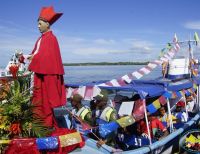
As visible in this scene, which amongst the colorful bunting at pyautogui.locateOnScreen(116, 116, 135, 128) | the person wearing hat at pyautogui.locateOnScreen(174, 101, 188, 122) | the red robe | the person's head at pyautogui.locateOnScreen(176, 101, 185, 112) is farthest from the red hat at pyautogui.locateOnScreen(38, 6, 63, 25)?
the person's head at pyautogui.locateOnScreen(176, 101, 185, 112)

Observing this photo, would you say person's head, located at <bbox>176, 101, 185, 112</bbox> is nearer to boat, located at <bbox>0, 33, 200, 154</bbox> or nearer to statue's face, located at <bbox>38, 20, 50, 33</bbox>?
boat, located at <bbox>0, 33, 200, 154</bbox>

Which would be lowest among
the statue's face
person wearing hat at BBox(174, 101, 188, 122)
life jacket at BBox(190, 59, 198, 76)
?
person wearing hat at BBox(174, 101, 188, 122)

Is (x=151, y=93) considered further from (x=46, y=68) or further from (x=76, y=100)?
(x=46, y=68)

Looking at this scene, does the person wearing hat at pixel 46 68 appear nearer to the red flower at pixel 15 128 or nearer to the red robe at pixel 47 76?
the red robe at pixel 47 76

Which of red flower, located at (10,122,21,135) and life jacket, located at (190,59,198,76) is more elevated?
life jacket, located at (190,59,198,76)

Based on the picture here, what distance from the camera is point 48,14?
228 inches

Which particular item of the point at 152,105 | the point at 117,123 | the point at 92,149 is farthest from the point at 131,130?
the point at 92,149

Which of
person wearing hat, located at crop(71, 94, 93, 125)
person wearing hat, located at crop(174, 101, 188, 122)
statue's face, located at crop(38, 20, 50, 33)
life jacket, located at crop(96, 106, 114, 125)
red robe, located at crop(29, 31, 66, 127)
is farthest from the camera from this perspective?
person wearing hat, located at crop(174, 101, 188, 122)

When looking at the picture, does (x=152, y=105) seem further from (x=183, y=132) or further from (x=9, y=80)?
(x=9, y=80)

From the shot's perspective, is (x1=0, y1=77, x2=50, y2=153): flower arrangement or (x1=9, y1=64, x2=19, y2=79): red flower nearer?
(x1=0, y1=77, x2=50, y2=153): flower arrangement

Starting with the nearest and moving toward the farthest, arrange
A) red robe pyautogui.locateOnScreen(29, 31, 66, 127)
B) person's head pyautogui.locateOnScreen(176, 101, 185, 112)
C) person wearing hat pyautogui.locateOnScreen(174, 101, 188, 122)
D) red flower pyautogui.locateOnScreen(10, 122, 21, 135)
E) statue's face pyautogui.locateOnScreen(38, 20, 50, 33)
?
1. red flower pyautogui.locateOnScreen(10, 122, 21, 135)
2. red robe pyautogui.locateOnScreen(29, 31, 66, 127)
3. statue's face pyautogui.locateOnScreen(38, 20, 50, 33)
4. person wearing hat pyautogui.locateOnScreen(174, 101, 188, 122)
5. person's head pyautogui.locateOnScreen(176, 101, 185, 112)

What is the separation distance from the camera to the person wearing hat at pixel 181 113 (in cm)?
1034

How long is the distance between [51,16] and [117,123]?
2.48 metres

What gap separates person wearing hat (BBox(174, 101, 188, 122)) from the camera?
33.9 ft
